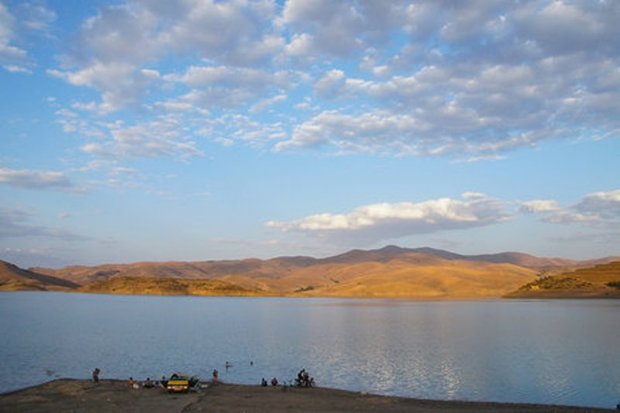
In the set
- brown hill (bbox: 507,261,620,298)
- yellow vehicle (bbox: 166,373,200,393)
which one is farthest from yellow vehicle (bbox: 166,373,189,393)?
brown hill (bbox: 507,261,620,298)

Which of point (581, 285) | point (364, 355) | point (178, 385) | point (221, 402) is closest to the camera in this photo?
point (221, 402)

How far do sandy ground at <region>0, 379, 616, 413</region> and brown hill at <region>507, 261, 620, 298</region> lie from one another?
155 m

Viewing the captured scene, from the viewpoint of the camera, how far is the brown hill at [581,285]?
170 metres

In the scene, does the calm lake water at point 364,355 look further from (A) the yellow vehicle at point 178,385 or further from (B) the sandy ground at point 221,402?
(A) the yellow vehicle at point 178,385

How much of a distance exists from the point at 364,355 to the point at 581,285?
497ft

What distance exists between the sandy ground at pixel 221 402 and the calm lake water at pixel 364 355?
127 inches

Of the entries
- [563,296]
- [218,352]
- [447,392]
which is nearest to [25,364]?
Result: [218,352]

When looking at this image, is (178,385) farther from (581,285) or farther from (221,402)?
(581,285)

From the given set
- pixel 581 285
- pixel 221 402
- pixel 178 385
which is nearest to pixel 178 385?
pixel 178 385

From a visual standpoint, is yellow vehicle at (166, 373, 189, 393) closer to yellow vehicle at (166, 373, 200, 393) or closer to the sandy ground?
yellow vehicle at (166, 373, 200, 393)

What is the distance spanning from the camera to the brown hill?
17011cm

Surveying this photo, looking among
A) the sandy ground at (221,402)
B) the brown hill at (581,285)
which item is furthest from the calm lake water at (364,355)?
the brown hill at (581,285)

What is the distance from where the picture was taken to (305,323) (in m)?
87.2

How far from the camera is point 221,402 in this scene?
103ft
